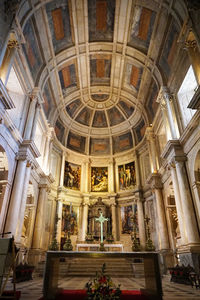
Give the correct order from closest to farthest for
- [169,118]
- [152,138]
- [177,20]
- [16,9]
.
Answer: [16,9]
[177,20]
[169,118]
[152,138]

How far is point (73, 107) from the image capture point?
21.9 metres

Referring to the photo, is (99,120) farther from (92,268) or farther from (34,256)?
(92,268)

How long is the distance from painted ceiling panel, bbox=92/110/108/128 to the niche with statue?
8669mm

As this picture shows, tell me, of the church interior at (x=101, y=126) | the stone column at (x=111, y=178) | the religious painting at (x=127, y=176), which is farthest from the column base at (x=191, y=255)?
the stone column at (x=111, y=178)

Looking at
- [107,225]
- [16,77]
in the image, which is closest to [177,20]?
[16,77]

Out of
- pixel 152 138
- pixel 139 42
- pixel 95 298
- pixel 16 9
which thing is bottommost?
pixel 95 298

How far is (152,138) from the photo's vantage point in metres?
18.2

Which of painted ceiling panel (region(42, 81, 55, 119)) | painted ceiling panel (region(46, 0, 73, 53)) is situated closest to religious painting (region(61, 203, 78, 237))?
painted ceiling panel (region(42, 81, 55, 119))

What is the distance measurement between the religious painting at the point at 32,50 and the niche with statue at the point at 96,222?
13031 millimetres

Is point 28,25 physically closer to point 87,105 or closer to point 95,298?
point 87,105

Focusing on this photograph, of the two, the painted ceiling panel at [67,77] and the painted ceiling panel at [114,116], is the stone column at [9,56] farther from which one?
the painted ceiling panel at [114,116]

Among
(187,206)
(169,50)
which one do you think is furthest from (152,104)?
(187,206)

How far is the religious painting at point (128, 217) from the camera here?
18797 mm

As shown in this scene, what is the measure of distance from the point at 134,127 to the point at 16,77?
13.4 m
